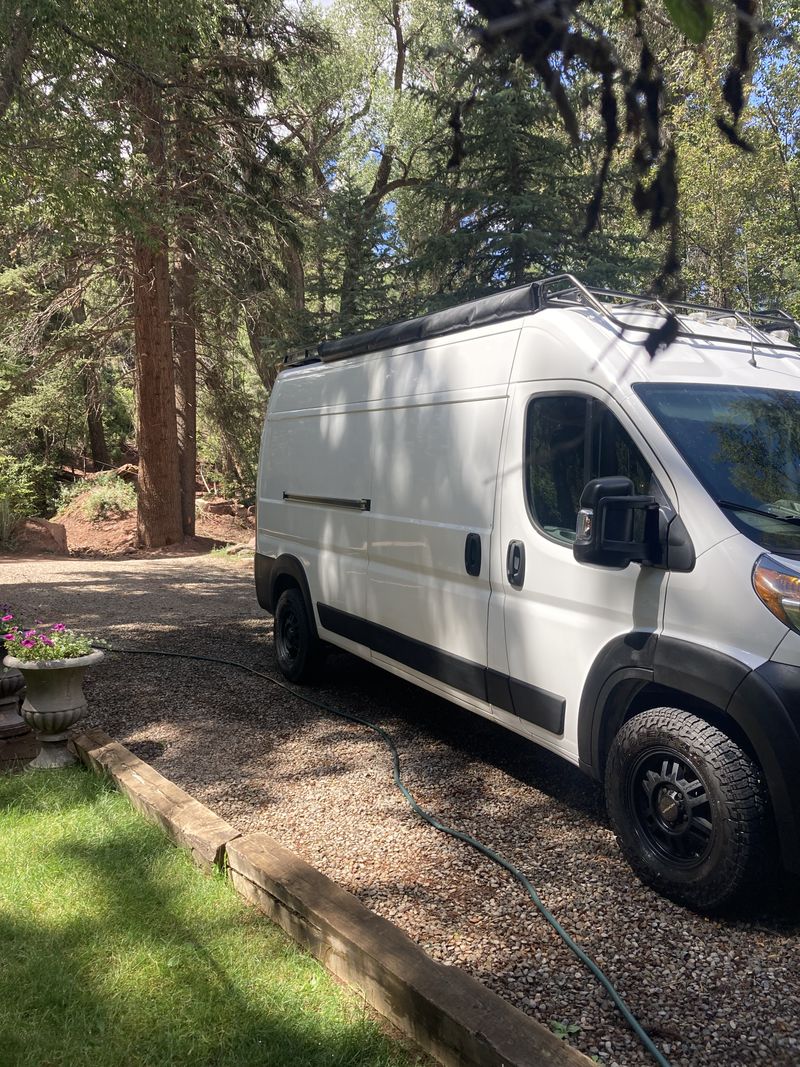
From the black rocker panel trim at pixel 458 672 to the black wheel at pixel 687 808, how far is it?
48cm

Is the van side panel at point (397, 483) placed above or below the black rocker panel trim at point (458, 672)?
above

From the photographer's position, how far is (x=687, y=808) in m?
3.29

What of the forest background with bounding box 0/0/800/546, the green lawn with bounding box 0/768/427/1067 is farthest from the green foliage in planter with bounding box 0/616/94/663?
the forest background with bounding box 0/0/800/546

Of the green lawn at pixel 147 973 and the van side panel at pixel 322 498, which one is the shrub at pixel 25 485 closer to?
the van side panel at pixel 322 498

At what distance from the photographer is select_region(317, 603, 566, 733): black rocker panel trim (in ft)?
13.2

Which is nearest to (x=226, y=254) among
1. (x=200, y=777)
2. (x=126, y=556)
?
(x=126, y=556)

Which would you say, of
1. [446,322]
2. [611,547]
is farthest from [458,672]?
[446,322]

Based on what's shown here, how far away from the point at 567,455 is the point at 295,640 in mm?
3482

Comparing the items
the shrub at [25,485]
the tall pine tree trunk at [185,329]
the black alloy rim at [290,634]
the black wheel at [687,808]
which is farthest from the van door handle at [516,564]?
the shrub at [25,485]

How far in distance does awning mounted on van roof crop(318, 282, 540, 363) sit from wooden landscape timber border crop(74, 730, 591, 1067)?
286 cm

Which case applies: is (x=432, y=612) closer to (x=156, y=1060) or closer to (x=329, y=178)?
(x=156, y=1060)

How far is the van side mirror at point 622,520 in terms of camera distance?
3.36m

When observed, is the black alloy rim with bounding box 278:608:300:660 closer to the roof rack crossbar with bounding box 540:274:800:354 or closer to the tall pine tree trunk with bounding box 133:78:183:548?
the roof rack crossbar with bounding box 540:274:800:354

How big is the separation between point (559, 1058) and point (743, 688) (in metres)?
1.39
